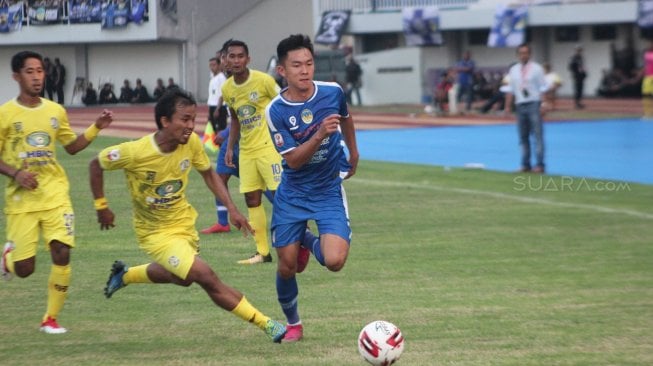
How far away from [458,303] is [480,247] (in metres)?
3.60

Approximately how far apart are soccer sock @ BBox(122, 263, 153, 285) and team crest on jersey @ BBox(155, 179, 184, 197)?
724 mm

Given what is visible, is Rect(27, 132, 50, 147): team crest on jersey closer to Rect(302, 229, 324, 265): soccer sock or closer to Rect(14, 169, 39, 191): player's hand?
Rect(14, 169, 39, 191): player's hand

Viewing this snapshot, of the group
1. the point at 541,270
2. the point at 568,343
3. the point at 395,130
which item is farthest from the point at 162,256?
the point at 395,130

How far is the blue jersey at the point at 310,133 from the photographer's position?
342 inches

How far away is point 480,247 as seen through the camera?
13.9 m

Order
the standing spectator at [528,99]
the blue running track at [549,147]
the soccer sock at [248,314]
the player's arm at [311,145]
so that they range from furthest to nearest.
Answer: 1. the blue running track at [549,147]
2. the standing spectator at [528,99]
3. the soccer sock at [248,314]
4. the player's arm at [311,145]

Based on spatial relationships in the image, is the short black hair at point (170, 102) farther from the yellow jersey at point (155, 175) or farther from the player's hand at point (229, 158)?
the player's hand at point (229, 158)

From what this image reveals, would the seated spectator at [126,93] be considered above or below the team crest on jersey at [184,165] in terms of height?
above

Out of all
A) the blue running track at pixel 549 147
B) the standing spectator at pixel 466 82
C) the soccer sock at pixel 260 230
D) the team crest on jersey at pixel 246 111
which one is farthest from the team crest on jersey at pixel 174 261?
the standing spectator at pixel 466 82

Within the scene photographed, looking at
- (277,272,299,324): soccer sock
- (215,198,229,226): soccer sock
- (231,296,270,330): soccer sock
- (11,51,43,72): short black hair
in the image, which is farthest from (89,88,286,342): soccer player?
(215,198,229,226): soccer sock

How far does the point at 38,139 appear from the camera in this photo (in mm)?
9195

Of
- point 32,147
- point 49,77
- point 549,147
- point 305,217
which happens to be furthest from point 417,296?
point 549,147

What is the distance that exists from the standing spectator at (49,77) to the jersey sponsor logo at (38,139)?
42 centimetres
